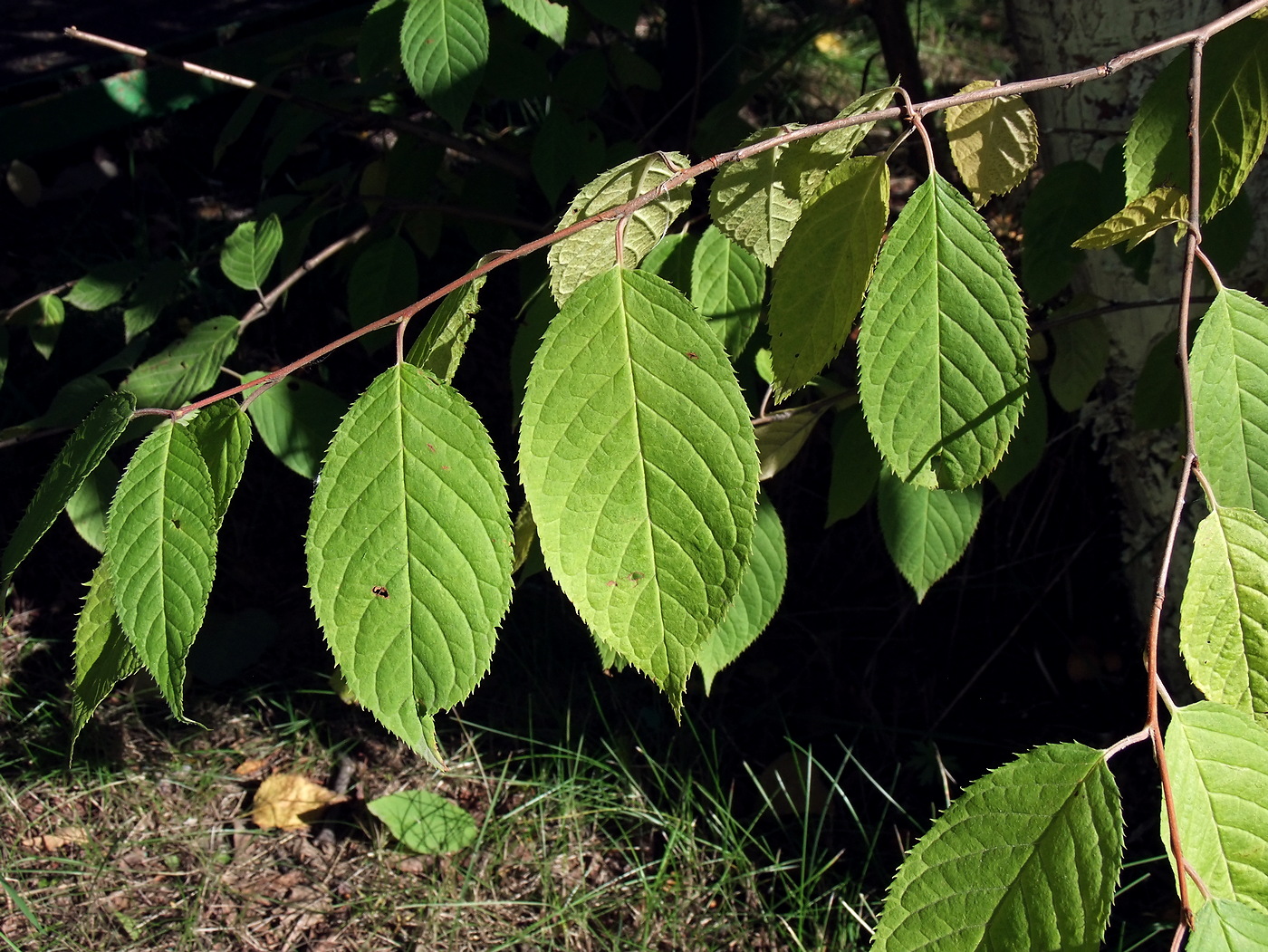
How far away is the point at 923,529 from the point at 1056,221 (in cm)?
46

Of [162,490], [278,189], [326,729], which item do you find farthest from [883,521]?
[278,189]

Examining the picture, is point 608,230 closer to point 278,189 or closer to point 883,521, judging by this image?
point 883,521

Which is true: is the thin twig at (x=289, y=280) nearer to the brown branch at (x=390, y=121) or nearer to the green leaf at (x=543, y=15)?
the brown branch at (x=390, y=121)

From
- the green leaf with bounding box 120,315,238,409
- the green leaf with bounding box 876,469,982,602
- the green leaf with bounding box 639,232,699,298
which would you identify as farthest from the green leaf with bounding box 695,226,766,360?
the green leaf with bounding box 120,315,238,409

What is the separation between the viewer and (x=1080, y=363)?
1.50m

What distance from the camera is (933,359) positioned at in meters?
0.76

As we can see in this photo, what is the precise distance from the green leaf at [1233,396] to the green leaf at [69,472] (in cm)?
87

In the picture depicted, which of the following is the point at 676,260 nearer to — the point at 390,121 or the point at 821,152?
the point at 821,152

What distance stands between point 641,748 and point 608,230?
4.38ft

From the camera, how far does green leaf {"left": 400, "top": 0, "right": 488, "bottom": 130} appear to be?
4.59ft

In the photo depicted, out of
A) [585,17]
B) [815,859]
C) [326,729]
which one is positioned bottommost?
[815,859]

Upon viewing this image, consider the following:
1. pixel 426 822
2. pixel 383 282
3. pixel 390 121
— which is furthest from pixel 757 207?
pixel 426 822

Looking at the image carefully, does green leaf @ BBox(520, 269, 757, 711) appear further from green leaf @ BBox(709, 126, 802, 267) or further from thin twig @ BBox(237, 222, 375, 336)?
thin twig @ BBox(237, 222, 375, 336)

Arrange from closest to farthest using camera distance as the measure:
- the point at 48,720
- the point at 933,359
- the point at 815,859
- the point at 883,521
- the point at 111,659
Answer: the point at 933,359 < the point at 111,659 < the point at 883,521 < the point at 815,859 < the point at 48,720
